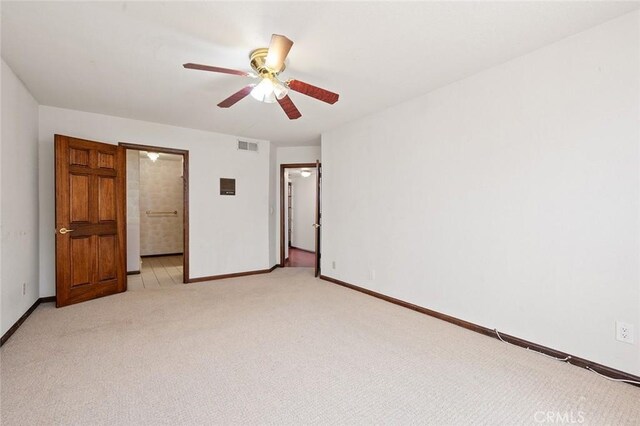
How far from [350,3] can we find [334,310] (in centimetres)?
293

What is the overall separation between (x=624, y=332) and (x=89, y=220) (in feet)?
17.6

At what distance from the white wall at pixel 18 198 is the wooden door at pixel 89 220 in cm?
26

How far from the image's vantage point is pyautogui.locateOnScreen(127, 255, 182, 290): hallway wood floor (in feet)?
15.0

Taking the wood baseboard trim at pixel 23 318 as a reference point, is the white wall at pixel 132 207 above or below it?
above

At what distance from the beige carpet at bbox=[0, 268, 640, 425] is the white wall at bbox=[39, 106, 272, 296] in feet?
4.94

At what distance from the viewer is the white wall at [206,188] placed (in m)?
3.67

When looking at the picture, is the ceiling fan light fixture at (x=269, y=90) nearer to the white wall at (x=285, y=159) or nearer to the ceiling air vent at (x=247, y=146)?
the ceiling air vent at (x=247, y=146)

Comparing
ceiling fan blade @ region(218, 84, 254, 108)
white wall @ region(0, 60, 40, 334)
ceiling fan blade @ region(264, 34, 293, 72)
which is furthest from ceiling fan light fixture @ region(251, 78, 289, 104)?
white wall @ region(0, 60, 40, 334)

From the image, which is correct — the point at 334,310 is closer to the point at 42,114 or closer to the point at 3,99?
the point at 3,99

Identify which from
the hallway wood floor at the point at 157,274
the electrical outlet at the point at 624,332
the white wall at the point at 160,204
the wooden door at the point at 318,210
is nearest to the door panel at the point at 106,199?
the hallway wood floor at the point at 157,274

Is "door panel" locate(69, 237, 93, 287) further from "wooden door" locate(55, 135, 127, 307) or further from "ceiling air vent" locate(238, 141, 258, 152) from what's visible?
"ceiling air vent" locate(238, 141, 258, 152)

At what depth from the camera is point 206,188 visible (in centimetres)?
481

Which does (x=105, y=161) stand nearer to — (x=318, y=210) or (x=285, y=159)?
(x=285, y=159)

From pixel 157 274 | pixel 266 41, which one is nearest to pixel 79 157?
pixel 157 274
